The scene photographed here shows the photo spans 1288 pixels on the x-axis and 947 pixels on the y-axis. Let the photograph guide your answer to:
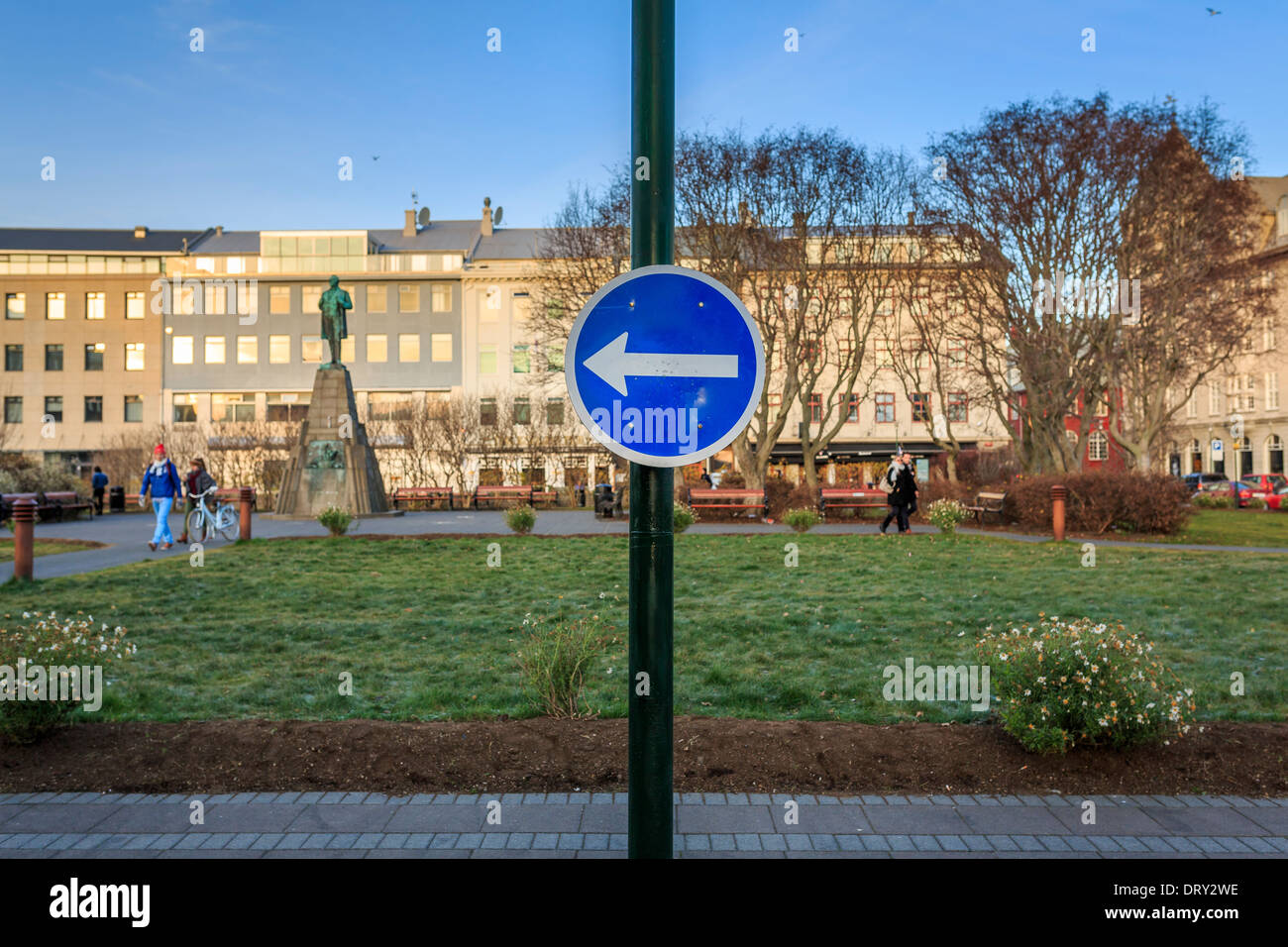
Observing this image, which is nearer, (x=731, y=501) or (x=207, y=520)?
(x=207, y=520)

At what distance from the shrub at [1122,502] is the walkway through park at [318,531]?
1260mm

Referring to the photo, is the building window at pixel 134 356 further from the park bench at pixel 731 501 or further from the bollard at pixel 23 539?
the bollard at pixel 23 539

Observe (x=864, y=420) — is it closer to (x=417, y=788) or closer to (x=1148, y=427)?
(x=1148, y=427)

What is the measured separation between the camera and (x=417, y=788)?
481cm

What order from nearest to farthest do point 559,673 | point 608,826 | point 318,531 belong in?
point 608,826 < point 559,673 < point 318,531

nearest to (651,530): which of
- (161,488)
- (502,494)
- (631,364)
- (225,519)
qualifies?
(631,364)

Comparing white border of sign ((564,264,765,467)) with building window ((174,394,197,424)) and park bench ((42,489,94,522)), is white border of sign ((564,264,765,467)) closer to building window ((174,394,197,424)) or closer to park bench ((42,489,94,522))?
park bench ((42,489,94,522))

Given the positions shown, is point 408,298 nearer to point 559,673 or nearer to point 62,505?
point 62,505

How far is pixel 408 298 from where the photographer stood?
60.1 m

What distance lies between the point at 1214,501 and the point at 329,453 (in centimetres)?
3403

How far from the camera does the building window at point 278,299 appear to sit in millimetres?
60781

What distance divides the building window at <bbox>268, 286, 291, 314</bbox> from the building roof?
7.97m
